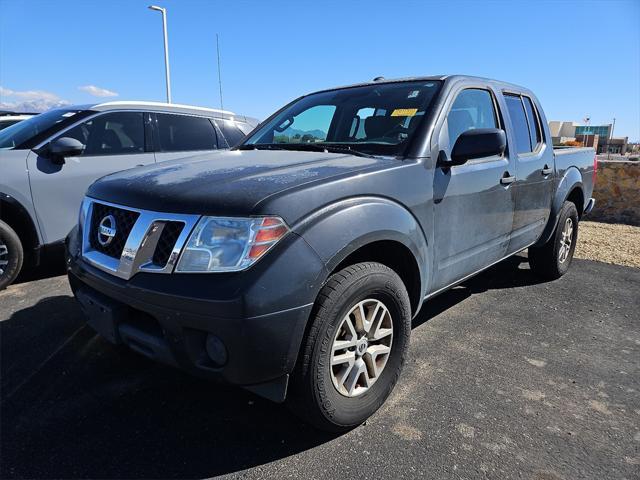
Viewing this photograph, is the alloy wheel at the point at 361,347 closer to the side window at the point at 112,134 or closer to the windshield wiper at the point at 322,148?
the windshield wiper at the point at 322,148

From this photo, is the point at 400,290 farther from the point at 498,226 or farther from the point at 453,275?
the point at 498,226

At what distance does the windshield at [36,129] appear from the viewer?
4367 mm

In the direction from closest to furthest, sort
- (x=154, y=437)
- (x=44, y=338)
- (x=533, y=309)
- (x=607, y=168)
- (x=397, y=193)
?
(x=154, y=437) → (x=397, y=193) → (x=44, y=338) → (x=533, y=309) → (x=607, y=168)

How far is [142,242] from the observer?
1982 mm

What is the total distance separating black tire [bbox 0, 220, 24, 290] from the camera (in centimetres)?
407

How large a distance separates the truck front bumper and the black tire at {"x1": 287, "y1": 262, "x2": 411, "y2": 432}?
0.28 ft

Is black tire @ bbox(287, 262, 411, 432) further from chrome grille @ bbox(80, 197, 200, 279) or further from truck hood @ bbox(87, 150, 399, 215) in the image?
chrome grille @ bbox(80, 197, 200, 279)

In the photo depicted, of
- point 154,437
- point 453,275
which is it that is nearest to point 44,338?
point 154,437

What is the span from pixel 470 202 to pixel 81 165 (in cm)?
379

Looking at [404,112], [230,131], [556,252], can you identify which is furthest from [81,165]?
[556,252]

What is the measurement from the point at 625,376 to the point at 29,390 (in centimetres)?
366

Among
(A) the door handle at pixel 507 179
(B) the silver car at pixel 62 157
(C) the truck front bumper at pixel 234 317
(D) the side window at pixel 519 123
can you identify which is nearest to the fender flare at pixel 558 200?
(D) the side window at pixel 519 123

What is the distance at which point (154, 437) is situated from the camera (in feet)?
7.33

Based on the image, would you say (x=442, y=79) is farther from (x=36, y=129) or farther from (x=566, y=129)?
(x=566, y=129)
